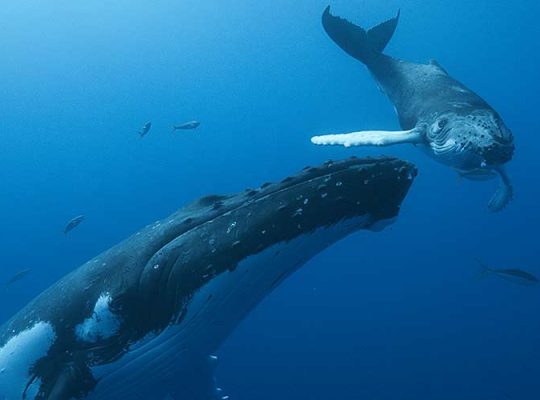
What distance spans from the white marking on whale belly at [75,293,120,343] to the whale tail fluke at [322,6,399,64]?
9185 mm

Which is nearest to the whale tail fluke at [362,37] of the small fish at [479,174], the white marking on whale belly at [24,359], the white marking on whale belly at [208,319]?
the small fish at [479,174]

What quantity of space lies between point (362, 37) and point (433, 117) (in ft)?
12.2

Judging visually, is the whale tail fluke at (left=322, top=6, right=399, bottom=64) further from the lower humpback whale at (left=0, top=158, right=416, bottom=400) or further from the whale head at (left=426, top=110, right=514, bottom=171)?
the lower humpback whale at (left=0, top=158, right=416, bottom=400)

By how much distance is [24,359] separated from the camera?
140 inches

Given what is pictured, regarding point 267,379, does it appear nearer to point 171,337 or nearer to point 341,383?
point 341,383

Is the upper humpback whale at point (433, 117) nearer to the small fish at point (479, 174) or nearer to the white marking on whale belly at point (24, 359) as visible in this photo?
the small fish at point (479, 174)

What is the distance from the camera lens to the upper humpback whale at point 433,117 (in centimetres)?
736

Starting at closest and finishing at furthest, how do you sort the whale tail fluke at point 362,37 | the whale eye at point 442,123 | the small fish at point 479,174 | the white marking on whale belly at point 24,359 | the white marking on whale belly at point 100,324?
1. the white marking on whale belly at point 100,324
2. the white marking on whale belly at point 24,359
3. the small fish at point 479,174
4. the whale eye at point 442,123
5. the whale tail fluke at point 362,37

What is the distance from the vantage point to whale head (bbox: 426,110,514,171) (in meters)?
7.23

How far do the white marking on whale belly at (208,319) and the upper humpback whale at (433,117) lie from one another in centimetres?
491

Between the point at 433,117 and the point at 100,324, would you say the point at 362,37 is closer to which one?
the point at 433,117

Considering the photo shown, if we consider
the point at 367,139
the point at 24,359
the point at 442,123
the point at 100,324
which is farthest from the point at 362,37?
the point at 24,359

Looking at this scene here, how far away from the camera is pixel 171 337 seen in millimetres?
3393

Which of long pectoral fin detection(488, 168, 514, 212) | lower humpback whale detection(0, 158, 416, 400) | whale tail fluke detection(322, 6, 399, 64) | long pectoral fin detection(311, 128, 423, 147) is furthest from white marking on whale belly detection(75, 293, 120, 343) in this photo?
whale tail fluke detection(322, 6, 399, 64)
